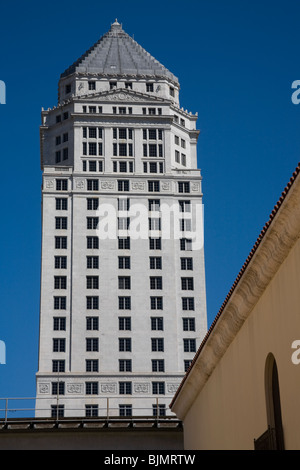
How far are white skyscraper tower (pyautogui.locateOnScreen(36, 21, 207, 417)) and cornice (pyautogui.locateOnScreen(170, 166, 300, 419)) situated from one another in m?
70.3

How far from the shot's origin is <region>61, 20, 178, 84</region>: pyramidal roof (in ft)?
429

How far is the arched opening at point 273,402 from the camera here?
2217cm

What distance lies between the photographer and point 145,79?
129375mm

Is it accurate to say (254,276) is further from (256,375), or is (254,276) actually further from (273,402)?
(273,402)

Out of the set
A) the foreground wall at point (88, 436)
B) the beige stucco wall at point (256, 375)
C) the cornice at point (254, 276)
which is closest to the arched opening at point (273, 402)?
the beige stucco wall at point (256, 375)

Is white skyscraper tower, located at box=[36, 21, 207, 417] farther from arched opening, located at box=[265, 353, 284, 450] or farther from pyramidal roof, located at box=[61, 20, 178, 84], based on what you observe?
arched opening, located at box=[265, 353, 284, 450]

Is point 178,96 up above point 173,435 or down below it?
above

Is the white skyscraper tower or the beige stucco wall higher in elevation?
the white skyscraper tower

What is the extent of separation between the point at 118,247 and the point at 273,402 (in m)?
89.8

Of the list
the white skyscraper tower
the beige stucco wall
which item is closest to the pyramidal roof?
the white skyscraper tower

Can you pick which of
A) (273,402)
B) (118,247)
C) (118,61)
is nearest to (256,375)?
(273,402)

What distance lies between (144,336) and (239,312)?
83.3m
